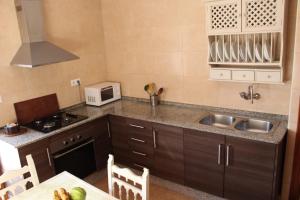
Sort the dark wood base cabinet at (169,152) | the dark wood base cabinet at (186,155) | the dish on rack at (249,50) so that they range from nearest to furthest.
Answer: the dark wood base cabinet at (186,155) < the dish on rack at (249,50) < the dark wood base cabinet at (169,152)

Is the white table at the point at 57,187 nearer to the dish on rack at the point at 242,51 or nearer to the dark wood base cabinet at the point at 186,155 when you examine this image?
the dark wood base cabinet at the point at 186,155

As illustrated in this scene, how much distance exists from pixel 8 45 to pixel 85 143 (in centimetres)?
128

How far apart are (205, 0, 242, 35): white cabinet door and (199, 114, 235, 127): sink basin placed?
869mm

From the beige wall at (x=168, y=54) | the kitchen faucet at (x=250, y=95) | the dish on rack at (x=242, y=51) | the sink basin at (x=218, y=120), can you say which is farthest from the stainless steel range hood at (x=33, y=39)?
the kitchen faucet at (x=250, y=95)

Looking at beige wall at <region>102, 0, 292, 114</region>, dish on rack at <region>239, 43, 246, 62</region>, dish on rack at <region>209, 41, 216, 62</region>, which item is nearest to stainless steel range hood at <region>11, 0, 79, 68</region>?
beige wall at <region>102, 0, 292, 114</region>

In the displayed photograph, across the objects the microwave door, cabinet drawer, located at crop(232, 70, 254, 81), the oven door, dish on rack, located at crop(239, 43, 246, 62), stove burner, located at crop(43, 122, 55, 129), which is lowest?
the oven door

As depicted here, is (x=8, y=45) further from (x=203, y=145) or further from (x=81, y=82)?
(x=203, y=145)

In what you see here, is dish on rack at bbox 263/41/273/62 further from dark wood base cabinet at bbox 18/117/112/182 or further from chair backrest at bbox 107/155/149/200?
dark wood base cabinet at bbox 18/117/112/182

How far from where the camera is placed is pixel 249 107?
2.63 meters

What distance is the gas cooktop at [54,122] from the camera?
2664mm

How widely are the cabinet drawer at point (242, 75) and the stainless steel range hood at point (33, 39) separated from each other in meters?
1.64

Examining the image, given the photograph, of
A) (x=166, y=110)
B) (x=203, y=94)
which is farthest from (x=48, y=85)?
(x=203, y=94)

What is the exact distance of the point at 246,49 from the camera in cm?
235

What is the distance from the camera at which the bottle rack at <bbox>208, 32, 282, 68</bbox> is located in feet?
7.42
